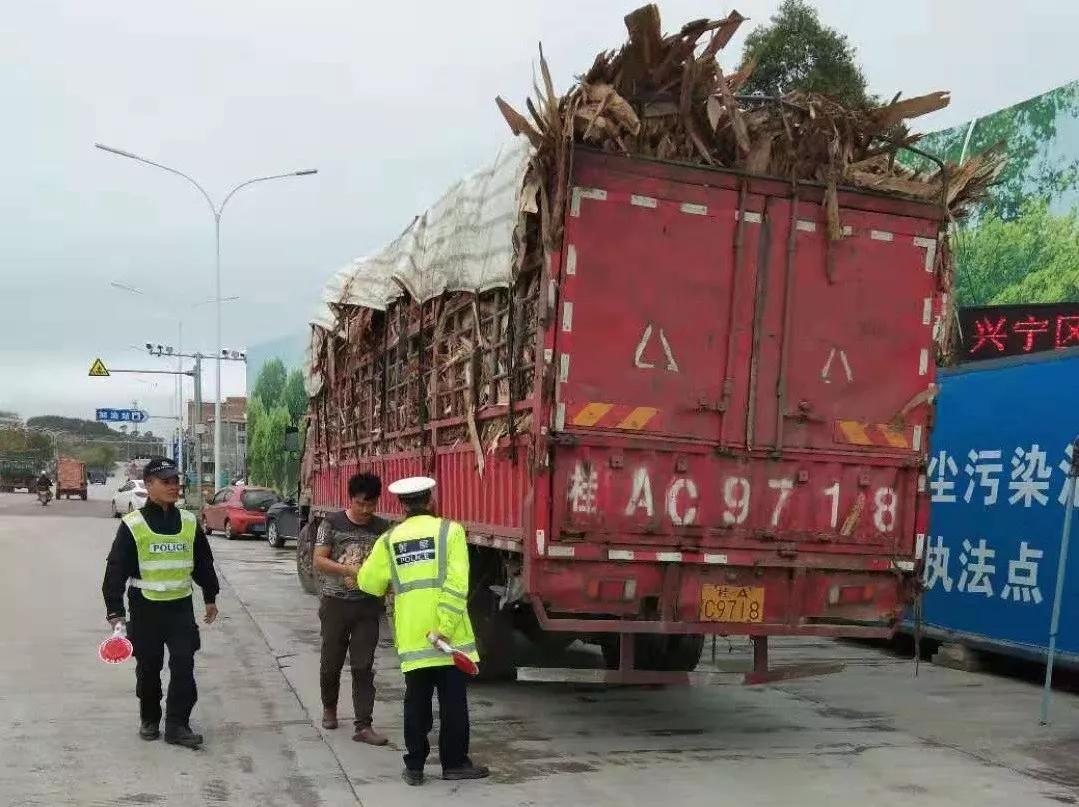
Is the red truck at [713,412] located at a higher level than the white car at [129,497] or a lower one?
higher

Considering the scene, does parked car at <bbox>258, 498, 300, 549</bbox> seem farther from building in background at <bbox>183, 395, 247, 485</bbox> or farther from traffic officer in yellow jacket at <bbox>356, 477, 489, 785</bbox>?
building in background at <bbox>183, 395, 247, 485</bbox>

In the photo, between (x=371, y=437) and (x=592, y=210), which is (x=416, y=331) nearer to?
(x=371, y=437)

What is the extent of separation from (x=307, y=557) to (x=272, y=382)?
47451 mm

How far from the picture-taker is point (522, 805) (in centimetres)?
539

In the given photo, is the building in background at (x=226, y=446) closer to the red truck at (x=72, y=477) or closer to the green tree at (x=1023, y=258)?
the red truck at (x=72, y=477)

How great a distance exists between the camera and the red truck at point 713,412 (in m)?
6.14

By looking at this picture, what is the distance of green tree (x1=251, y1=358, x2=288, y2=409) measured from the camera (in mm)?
59116

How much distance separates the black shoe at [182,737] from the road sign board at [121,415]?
2016 inches

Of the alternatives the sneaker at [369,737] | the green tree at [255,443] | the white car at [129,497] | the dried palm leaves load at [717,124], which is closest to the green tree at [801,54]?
the dried palm leaves load at [717,124]

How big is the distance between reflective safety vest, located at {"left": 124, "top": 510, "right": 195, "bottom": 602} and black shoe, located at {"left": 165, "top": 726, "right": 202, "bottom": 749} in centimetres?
74

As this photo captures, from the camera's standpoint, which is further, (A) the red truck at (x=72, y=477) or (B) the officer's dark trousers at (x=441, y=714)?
(A) the red truck at (x=72, y=477)

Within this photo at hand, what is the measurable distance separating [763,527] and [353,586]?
7.88 ft

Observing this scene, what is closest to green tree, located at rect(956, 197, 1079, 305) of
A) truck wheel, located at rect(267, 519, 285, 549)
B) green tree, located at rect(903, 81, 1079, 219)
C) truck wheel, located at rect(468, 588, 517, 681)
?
green tree, located at rect(903, 81, 1079, 219)

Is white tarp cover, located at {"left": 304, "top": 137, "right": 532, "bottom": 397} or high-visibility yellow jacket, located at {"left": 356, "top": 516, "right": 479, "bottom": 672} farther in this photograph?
white tarp cover, located at {"left": 304, "top": 137, "right": 532, "bottom": 397}
